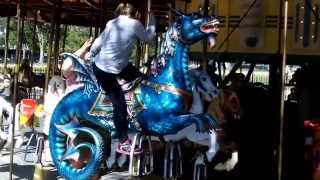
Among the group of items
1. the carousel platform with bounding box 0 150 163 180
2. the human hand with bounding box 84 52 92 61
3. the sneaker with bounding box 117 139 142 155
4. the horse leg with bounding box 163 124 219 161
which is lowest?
the carousel platform with bounding box 0 150 163 180

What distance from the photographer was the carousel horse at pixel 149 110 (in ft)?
23.3

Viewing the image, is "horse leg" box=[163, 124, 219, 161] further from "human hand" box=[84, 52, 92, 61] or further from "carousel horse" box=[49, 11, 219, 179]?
"human hand" box=[84, 52, 92, 61]

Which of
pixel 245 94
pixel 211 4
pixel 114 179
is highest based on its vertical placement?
pixel 211 4

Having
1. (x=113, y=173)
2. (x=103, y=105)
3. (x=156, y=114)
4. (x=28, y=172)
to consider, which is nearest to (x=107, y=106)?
(x=103, y=105)

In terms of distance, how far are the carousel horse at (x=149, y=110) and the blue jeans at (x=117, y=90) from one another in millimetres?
80

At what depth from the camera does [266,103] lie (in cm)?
1064

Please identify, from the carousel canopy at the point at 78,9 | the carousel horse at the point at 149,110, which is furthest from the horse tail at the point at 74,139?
the carousel canopy at the point at 78,9

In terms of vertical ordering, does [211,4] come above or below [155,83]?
above

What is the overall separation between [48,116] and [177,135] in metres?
2.36

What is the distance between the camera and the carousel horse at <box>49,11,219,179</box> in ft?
23.3

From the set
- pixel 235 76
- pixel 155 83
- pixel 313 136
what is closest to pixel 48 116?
pixel 155 83

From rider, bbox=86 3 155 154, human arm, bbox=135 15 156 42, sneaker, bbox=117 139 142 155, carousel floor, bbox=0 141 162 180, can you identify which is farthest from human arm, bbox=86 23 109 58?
carousel floor, bbox=0 141 162 180

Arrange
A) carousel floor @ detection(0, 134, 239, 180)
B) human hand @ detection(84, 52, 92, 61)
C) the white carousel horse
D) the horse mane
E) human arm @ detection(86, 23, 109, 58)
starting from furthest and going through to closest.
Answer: carousel floor @ detection(0, 134, 239, 180) < the white carousel horse < human hand @ detection(84, 52, 92, 61) < the horse mane < human arm @ detection(86, 23, 109, 58)

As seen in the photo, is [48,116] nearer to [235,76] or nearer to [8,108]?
[8,108]
